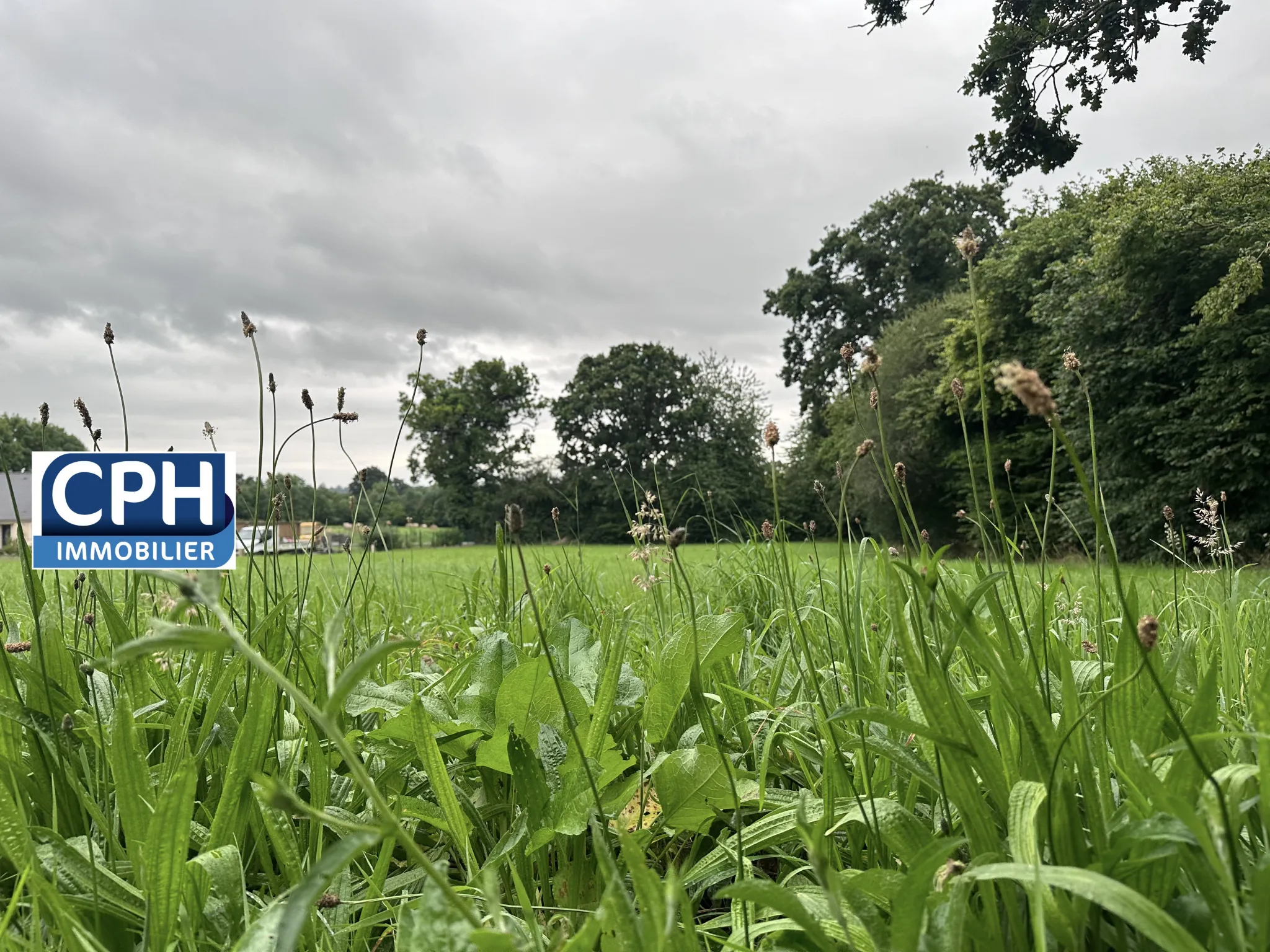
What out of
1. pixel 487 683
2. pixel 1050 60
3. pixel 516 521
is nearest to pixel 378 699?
pixel 487 683

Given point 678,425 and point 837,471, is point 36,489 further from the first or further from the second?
point 678,425

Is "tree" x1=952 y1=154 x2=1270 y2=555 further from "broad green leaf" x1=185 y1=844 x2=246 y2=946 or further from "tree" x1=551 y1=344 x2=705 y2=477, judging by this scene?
"tree" x1=551 y1=344 x2=705 y2=477

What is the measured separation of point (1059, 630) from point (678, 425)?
3598cm

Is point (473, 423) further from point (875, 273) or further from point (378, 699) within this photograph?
point (378, 699)

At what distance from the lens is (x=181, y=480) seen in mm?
1989

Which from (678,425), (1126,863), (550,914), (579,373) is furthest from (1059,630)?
(579,373)

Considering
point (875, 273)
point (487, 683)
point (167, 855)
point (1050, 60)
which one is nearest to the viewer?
point (167, 855)

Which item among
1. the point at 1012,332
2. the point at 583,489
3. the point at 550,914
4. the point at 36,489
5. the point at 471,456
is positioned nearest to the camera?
the point at 550,914

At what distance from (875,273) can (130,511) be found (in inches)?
1262

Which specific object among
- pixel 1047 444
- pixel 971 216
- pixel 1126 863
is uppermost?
pixel 971 216

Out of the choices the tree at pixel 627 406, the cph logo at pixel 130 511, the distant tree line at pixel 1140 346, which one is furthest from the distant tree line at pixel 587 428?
the cph logo at pixel 130 511

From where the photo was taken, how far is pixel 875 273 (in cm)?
3067

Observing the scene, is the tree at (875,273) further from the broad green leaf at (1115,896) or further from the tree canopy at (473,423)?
the broad green leaf at (1115,896)

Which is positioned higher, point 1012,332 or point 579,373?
point 579,373
